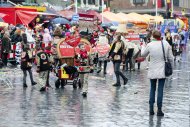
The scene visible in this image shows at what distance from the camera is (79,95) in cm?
1659

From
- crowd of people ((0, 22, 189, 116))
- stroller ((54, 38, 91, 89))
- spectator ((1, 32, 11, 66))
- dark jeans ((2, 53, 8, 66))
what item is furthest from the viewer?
dark jeans ((2, 53, 8, 66))

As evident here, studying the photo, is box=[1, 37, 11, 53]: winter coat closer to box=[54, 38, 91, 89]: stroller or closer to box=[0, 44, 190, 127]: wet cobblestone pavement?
box=[0, 44, 190, 127]: wet cobblestone pavement

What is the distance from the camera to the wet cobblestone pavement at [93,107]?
1205 centimetres

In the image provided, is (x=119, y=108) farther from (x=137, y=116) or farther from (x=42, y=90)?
(x=42, y=90)

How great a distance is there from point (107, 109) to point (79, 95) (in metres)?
2.77

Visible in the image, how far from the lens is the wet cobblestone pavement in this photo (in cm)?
1205

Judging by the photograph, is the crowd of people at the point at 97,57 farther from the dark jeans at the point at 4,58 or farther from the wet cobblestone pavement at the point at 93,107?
the wet cobblestone pavement at the point at 93,107

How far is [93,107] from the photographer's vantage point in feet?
46.7

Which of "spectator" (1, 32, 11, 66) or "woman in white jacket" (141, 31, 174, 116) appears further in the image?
"spectator" (1, 32, 11, 66)

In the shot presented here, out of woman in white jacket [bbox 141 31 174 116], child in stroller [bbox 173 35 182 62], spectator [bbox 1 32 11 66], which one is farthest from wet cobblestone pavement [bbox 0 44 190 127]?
child in stroller [bbox 173 35 182 62]

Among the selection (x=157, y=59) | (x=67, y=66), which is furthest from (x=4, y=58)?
(x=157, y=59)

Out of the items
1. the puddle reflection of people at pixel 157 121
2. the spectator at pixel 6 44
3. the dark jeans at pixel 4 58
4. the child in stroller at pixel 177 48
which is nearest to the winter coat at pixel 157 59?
the puddle reflection of people at pixel 157 121

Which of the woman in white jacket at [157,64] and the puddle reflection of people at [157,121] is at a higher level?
the woman in white jacket at [157,64]

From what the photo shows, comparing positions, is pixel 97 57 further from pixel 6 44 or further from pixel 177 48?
pixel 177 48
